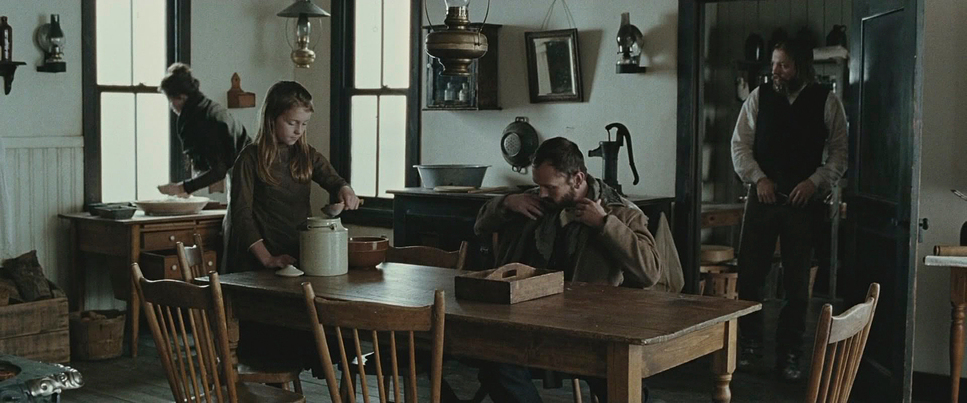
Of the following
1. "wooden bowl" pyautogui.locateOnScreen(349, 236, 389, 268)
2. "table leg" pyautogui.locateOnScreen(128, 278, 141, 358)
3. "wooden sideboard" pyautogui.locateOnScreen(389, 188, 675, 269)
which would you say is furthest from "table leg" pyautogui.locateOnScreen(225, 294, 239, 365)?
"table leg" pyautogui.locateOnScreen(128, 278, 141, 358)

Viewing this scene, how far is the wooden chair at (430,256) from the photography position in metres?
4.37

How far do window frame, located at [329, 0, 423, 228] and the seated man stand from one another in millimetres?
3001

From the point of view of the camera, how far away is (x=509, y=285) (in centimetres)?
328

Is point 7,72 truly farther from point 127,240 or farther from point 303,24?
point 303,24

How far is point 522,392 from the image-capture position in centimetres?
360

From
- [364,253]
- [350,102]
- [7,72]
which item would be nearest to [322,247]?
[364,253]

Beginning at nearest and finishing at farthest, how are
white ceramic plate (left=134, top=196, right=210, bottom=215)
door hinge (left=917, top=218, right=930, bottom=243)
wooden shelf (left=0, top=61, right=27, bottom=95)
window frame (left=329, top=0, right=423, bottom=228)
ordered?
door hinge (left=917, top=218, right=930, bottom=243)
wooden shelf (left=0, top=61, right=27, bottom=95)
white ceramic plate (left=134, top=196, right=210, bottom=215)
window frame (left=329, top=0, right=423, bottom=228)

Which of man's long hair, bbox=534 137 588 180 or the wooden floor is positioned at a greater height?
man's long hair, bbox=534 137 588 180

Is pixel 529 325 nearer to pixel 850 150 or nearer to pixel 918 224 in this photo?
pixel 918 224

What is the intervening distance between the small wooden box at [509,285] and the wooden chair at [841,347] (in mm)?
880

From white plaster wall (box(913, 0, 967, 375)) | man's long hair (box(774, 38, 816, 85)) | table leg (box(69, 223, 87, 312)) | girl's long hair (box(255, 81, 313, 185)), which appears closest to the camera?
girl's long hair (box(255, 81, 313, 185))

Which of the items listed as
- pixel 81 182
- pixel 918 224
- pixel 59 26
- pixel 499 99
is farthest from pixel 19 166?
pixel 918 224

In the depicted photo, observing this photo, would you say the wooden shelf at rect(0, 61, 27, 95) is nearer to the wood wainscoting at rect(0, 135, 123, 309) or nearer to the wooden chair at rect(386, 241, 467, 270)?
the wood wainscoting at rect(0, 135, 123, 309)

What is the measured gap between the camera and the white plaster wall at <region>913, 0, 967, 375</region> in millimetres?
5102
